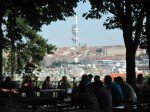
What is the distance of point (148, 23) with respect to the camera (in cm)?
1358

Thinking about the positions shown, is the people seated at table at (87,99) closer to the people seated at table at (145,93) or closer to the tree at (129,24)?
the people seated at table at (145,93)

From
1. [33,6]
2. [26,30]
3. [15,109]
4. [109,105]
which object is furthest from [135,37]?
[26,30]

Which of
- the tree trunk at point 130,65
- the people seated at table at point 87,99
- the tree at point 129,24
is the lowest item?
the people seated at table at point 87,99

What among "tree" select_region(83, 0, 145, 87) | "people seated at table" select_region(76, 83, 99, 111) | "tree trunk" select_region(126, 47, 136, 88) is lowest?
"people seated at table" select_region(76, 83, 99, 111)

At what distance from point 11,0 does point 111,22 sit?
20.3ft

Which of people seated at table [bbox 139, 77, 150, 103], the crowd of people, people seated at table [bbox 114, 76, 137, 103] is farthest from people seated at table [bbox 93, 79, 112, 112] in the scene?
people seated at table [bbox 139, 77, 150, 103]

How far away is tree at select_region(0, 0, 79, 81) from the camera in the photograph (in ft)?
62.9

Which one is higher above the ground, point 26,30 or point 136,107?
point 26,30

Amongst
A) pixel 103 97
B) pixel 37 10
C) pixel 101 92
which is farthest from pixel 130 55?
pixel 103 97

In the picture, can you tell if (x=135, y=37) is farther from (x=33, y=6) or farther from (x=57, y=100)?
(x=57, y=100)

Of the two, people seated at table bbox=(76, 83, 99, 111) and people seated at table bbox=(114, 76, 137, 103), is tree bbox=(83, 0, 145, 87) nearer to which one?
people seated at table bbox=(114, 76, 137, 103)

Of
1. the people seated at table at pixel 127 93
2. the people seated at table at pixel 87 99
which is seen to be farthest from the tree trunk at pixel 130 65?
the people seated at table at pixel 87 99

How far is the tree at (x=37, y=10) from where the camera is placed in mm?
19159

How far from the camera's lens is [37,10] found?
21328 millimetres
